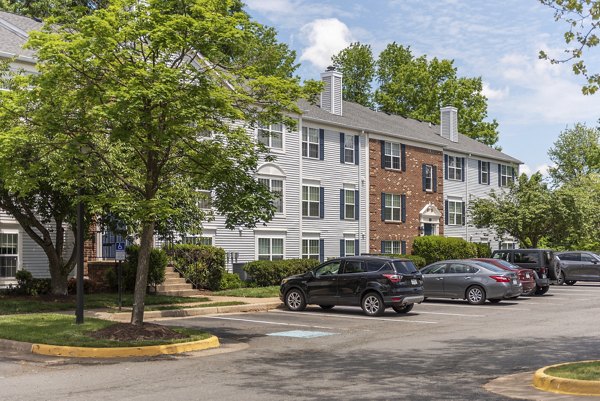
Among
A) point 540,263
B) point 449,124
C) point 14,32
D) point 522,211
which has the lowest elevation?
point 540,263

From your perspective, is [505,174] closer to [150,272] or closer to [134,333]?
[150,272]

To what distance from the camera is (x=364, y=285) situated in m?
21.0

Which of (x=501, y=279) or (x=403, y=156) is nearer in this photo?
(x=501, y=279)

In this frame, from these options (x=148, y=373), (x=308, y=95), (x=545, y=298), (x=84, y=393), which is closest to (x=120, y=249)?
(x=308, y=95)

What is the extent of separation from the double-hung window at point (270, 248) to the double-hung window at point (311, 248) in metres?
1.78

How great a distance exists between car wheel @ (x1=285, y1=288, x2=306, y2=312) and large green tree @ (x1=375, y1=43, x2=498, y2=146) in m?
43.8

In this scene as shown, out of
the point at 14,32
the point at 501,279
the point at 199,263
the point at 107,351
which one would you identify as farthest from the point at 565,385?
the point at 14,32

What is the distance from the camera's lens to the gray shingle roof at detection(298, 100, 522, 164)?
131ft

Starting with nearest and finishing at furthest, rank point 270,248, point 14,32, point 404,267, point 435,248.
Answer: point 404,267 → point 14,32 → point 270,248 → point 435,248

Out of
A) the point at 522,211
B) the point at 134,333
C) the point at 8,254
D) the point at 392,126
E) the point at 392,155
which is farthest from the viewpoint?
the point at 392,126

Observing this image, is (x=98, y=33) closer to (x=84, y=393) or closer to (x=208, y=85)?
(x=208, y=85)

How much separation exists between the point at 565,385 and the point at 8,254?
2175 centimetres

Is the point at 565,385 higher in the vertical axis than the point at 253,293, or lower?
lower

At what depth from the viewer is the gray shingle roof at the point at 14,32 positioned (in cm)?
2727
